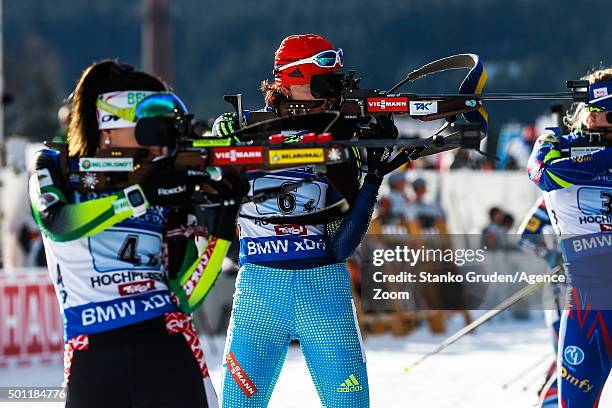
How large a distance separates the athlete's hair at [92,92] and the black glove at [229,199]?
1.20 feet

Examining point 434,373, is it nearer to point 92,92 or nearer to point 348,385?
point 348,385

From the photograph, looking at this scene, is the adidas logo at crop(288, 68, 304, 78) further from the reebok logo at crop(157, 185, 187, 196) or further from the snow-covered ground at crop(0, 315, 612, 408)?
the snow-covered ground at crop(0, 315, 612, 408)

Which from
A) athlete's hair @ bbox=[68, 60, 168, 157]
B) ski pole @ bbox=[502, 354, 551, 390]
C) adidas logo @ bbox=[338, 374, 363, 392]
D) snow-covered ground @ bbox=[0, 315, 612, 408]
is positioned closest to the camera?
athlete's hair @ bbox=[68, 60, 168, 157]

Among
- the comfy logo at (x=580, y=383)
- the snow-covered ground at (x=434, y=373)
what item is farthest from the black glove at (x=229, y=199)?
the snow-covered ground at (x=434, y=373)

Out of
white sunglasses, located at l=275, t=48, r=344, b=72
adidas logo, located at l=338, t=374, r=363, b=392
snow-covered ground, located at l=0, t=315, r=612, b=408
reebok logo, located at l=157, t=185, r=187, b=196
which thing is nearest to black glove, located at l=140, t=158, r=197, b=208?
reebok logo, located at l=157, t=185, r=187, b=196

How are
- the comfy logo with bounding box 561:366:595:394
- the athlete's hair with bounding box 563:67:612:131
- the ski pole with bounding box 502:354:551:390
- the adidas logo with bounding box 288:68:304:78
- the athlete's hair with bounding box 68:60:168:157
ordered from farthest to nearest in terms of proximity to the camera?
the ski pole with bounding box 502:354:551:390
the athlete's hair with bounding box 563:67:612:131
the comfy logo with bounding box 561:366:595:394
the adidas logo with bounding box 288:68:304:78
the athlete's hair with bounding box 68:60:168:157

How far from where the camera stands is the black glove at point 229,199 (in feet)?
13.4

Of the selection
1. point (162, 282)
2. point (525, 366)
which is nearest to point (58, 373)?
point (525, 366)

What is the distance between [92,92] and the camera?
404 cm

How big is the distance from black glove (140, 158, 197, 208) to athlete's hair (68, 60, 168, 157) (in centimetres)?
24

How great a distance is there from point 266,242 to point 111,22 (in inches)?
2079

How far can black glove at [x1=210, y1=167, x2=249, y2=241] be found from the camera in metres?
4.07

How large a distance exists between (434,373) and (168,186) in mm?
6289

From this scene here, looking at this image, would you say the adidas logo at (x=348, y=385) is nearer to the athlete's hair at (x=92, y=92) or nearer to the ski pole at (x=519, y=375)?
the athlete's hair at (x=92, y=92)
